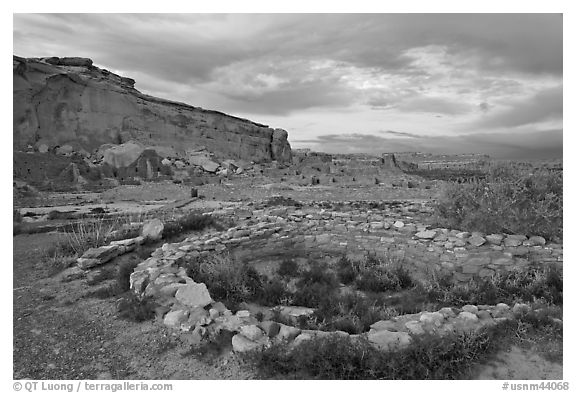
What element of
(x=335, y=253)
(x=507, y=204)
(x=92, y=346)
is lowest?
(x=92, y=346)

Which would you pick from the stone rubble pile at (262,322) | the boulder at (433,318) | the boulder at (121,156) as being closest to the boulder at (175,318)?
the stone rubble pile at (262,322)

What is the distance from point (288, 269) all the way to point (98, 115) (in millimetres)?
28987

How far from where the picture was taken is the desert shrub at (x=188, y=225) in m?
7.96

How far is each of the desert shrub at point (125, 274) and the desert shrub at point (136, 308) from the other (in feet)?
1.77

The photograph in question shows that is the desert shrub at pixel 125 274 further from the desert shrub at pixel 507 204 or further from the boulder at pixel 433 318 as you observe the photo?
the desert shrub at pixel 507 204

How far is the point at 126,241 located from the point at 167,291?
294cm

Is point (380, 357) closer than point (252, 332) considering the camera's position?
Yes

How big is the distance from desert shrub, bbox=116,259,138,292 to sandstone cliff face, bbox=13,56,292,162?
2487cm

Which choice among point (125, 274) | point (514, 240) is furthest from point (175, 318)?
point (514, 240)

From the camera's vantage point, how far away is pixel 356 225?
25.6 ft

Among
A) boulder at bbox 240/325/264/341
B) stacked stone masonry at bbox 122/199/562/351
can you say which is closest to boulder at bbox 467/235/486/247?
stacked stone masonry at bbox 122/199/562/351

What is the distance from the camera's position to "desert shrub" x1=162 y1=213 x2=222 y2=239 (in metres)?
7.96

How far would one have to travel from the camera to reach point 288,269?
659 cm

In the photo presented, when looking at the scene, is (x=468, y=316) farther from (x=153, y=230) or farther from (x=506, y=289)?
(x=153, y=230)
